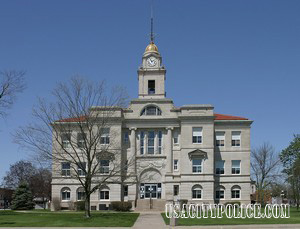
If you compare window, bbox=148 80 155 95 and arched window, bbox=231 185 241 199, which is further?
window, bbox=148 80 155 95

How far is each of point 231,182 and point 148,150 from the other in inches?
451

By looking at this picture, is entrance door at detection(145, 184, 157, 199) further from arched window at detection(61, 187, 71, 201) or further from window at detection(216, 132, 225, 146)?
window at detection(216, 132, 225, 146)

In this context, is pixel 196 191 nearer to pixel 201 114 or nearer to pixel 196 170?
pixel 196 170

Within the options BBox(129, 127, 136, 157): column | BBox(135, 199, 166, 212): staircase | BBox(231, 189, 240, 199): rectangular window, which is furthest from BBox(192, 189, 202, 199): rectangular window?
BBox(129, 127, 136, 157): column

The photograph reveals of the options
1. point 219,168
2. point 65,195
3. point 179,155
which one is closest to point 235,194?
point 219,168

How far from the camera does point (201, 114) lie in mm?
59812

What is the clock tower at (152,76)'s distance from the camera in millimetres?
63844

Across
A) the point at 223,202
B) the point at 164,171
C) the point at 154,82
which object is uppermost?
the point at 154,82

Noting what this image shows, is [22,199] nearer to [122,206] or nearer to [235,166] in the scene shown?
[122,206]

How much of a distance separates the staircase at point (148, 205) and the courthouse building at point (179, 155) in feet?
4.79

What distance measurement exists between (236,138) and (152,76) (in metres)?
14.1

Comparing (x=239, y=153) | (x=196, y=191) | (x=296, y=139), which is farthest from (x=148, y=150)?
(x=296, y=139)

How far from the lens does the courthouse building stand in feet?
194

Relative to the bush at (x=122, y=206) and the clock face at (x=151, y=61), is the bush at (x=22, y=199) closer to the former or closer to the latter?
the bush at (x=122, y=206)
